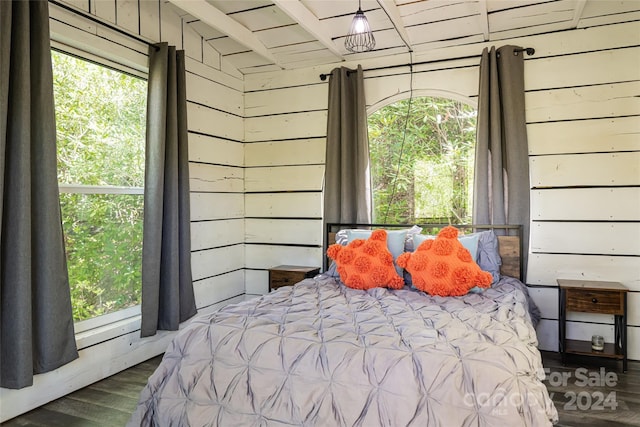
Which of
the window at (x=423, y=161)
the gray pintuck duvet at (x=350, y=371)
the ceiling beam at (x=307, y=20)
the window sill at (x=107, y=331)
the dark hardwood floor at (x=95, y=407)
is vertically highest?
the ceiling beam at (x=307, y=20)

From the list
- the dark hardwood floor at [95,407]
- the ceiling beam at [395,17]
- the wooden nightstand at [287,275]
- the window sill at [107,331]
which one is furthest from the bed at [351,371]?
the ceiling beam at [395,17]

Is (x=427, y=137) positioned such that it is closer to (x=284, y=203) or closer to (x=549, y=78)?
(x=549, y=78)

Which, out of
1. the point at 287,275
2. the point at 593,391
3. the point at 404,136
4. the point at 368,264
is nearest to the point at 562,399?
the point at 593,391

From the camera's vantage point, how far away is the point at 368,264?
9.61 feet

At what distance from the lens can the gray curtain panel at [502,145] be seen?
10.6 ft

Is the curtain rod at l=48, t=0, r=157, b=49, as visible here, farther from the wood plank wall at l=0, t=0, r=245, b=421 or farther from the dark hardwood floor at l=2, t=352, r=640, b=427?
the dark hardwood floor at l=2, t=352, r=640, b=427

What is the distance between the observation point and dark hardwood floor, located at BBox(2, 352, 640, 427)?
89.0 inches

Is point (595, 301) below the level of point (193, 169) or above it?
below

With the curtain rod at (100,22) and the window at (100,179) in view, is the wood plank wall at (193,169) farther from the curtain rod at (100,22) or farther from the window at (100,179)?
the window at (100,179)

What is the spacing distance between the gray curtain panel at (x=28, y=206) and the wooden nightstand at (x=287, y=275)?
Answer: 5.48 ft

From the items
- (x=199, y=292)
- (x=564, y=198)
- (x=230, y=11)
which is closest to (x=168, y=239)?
(x=199, y=292)

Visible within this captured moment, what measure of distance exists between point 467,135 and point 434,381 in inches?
97.7

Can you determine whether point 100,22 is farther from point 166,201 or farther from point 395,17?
point 395,17

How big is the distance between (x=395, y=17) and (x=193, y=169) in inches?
76.1
